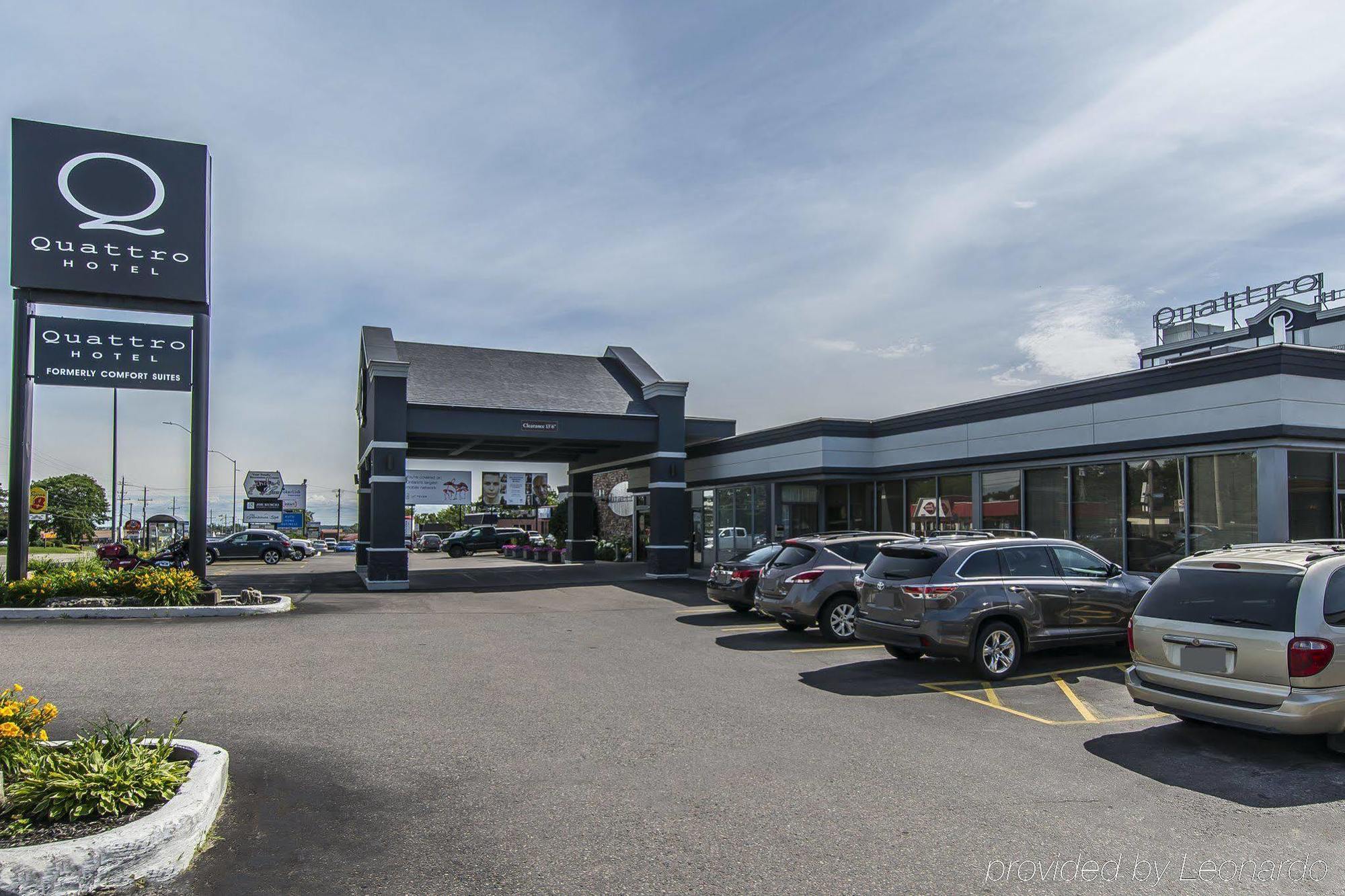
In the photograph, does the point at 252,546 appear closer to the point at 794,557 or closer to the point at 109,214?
the point at 109,214

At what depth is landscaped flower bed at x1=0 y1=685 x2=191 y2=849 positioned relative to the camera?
16.2 ft

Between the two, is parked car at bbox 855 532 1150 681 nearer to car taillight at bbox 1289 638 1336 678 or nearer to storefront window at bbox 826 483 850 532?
car taillight at bbox 1289 638 1336 678

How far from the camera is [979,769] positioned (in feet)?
22.2

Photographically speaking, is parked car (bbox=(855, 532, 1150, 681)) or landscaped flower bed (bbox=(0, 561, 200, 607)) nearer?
parked car (bbox=(855, 532, 1150, 681))

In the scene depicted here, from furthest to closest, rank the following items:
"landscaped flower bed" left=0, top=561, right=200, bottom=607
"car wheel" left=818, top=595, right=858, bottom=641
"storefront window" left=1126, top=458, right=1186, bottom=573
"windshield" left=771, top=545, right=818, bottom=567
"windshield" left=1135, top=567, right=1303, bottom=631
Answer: "landscaped flower bed" left=0, top=561, right=200, bottom=607 → "storefront window" left=1126, top=458, right=1186, bottom=573 → "windshield" left=771, top=545, right=818, bottom=567 → "car wheel" left=818, top=595, right=858, bottom=641 → "windshield" left=1135, top=567, right=1303, bottom=631

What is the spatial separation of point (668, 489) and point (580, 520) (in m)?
12.0

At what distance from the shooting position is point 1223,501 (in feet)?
45.8

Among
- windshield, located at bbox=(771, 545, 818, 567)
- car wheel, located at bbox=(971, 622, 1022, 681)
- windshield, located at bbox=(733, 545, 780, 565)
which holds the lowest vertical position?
car wheel, located at bbox=(971, 622, 1022, 681)

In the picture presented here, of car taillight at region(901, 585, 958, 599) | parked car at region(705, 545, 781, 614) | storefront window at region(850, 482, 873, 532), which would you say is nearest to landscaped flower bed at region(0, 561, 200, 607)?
parked car at region(705, 545, 781, 614)

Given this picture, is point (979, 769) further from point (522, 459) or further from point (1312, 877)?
point (522, 459)

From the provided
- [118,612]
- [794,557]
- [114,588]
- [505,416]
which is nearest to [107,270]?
[114,588]

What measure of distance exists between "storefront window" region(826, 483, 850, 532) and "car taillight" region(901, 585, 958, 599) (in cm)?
1283

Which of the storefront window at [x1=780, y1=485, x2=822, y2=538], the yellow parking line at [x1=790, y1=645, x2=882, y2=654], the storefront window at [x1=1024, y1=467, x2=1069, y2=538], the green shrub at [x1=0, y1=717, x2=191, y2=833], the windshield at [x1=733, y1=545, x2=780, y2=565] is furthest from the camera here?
the storefront window at [x1=780, y1=485, x2=822, y2=538]

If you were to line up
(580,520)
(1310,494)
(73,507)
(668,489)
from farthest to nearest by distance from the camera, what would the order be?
1. (73,507)
2. (580,520)
3. (668,489)
4. (1310,494)
